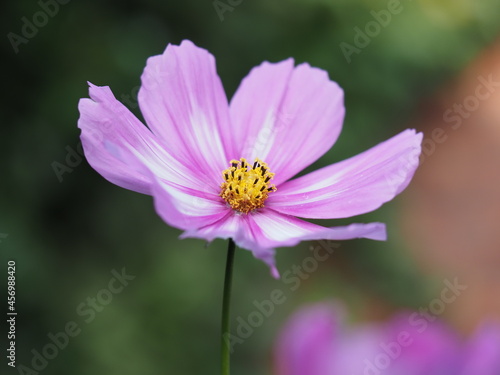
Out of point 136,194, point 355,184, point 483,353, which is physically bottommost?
point 136,194

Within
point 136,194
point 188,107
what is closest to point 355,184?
point 188,107

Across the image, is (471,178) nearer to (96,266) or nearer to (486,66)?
(486,66)

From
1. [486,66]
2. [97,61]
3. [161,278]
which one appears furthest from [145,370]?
[486,66]

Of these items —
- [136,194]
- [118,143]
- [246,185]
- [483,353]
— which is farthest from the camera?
[136,194]

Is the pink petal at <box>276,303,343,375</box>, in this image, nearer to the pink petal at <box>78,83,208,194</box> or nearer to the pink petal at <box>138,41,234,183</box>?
the pink petal at <box>78,83,208,194</box>

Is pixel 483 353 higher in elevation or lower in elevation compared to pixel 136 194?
Result: higher

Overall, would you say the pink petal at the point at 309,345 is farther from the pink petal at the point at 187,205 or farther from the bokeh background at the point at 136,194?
the bokeh background at the point at 136,194

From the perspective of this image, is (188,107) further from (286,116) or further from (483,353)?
(483,353)
